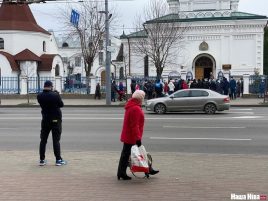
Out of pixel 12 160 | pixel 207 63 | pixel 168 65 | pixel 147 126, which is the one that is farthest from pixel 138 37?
pixel 12 160

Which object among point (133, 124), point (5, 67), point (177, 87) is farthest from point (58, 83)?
point (133, 124)

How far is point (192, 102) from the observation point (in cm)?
2381

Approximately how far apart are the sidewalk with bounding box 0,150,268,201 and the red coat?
0.74m

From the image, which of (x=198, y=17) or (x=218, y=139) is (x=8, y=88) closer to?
(x=198, y=17)

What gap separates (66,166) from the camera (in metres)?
9.63

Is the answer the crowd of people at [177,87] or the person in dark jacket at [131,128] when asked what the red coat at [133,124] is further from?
the crowd of people at [177,87]

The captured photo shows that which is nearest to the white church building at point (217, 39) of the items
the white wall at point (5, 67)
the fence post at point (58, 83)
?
the fence post at point (58, 83)

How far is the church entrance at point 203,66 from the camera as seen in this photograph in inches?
2138

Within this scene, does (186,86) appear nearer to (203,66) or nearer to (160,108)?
(160,108)

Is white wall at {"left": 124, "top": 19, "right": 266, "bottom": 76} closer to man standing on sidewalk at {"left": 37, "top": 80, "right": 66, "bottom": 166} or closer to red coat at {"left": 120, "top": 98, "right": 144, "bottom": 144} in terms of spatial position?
man standing on sidewalk at {"left": 37, "top": 80, "right": 66, "bottom": 166}

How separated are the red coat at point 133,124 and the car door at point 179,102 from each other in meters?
15.7

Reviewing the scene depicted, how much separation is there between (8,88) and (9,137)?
93.9 feet

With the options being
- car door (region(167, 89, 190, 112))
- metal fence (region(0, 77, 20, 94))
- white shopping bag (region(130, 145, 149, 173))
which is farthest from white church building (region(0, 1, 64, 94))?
white shopping bag (region(130, 145, 149, 173))

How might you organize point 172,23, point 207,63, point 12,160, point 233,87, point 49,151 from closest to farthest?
point 12,160
point 49,151
point 233,87
point 172,23
point 207,63
